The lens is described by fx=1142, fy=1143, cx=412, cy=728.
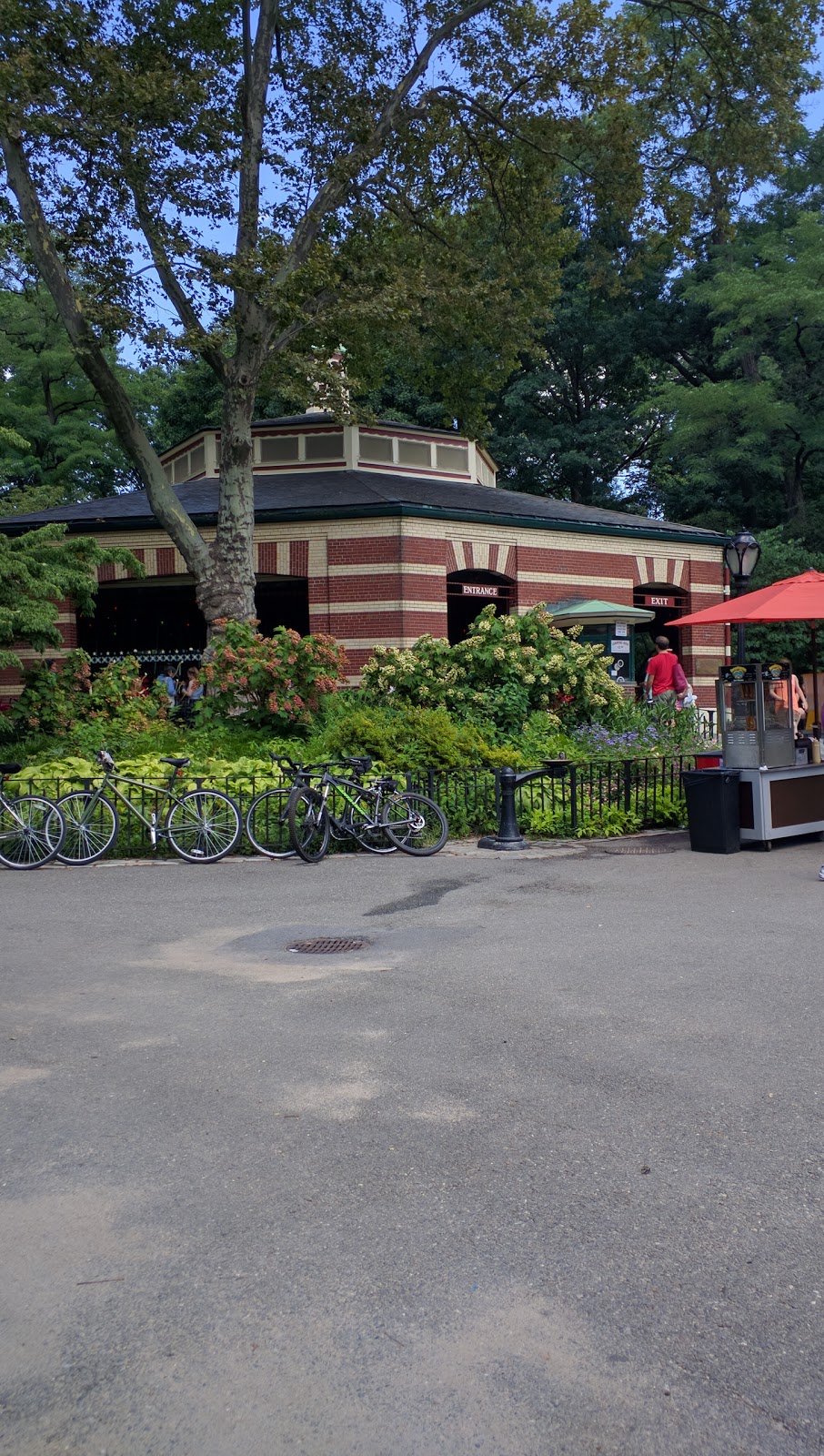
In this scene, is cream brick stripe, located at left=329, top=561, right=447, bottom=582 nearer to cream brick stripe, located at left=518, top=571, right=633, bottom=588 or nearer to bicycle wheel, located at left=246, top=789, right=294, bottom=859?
cream brick stripe, located at left=518, top=571, right=633, bottom=588

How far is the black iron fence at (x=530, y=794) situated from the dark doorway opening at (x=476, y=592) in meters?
9.39

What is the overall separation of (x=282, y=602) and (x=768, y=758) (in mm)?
17109

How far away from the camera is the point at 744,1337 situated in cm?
309

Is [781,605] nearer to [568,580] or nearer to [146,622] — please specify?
[568,580]

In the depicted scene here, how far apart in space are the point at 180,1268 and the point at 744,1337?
1657mm

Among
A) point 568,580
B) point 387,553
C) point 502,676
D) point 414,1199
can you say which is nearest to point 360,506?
point 387,553

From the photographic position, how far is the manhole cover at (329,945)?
7.74 m

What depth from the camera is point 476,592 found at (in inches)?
962

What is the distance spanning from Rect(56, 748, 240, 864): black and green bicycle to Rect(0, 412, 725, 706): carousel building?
37.4 feet

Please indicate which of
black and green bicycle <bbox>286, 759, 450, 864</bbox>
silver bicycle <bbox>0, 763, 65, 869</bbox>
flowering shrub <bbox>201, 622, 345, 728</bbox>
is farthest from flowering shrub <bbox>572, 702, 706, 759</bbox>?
silver bicycle <bbox>0, 763, 65, 869</bbox>

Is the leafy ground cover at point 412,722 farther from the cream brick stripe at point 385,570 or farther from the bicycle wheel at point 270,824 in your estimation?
the cream brick stripe at point 385,570

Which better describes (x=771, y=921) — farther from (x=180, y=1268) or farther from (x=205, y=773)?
(x=205, y=773)

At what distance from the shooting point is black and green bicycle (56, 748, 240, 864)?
471 inches

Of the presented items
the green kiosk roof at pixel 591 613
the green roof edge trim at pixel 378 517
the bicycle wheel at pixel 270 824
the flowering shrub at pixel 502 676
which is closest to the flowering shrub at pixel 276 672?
the flowering shrub at pixel 502 676
